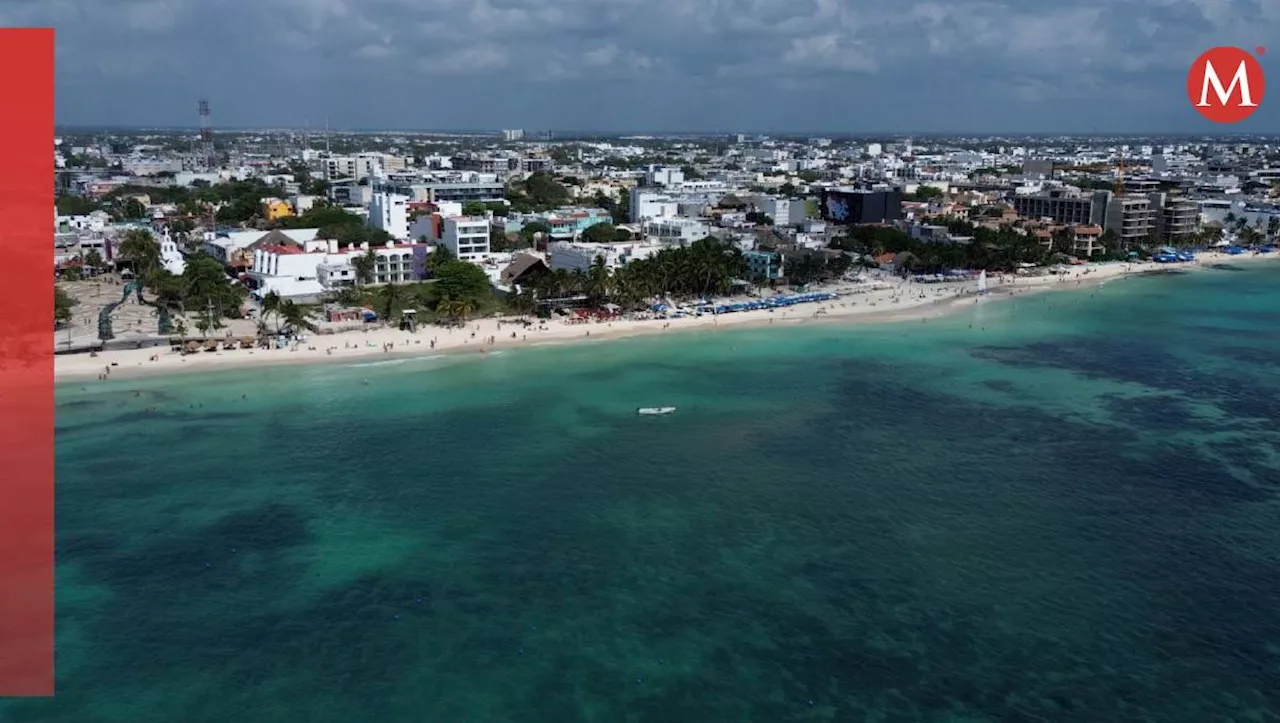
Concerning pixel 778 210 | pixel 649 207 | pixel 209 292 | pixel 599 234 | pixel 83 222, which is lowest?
pixel 209 292

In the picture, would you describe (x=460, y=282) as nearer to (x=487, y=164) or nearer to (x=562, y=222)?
(x=562, y=222)

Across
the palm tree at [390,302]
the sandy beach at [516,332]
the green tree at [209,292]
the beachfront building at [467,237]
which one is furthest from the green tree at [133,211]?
the sandy beach at [516,332]

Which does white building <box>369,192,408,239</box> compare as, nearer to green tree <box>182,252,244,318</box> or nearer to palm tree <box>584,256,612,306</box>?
green tree <box>182,252,244,318</box>

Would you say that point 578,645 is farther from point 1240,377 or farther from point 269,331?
point 1240,377

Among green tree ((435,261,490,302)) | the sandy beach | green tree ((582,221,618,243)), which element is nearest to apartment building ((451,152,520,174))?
green tree ((582,221,618,243))

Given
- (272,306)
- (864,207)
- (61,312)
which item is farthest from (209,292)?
(864,207)

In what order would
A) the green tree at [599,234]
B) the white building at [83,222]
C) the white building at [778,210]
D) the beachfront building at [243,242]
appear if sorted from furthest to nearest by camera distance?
1. the white building at [778,210]
2. the white building at [83,222]
3. the green tree at [599,234]
4. the beachfront building at [243,242]

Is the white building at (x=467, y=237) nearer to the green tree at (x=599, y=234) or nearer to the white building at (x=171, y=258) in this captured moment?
the green tree at (x=599, y=234)
